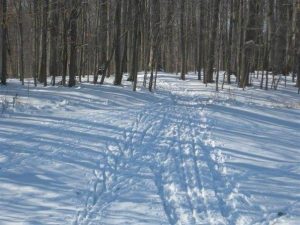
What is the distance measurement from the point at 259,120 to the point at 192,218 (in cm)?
1130

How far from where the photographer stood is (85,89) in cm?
2200

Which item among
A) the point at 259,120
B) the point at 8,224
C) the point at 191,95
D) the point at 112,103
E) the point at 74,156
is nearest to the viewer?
the point at 8,224

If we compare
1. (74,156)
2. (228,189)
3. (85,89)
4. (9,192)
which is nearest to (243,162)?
(228,189)

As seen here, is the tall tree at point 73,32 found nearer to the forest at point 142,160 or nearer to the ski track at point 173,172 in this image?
the forest at point 142,160

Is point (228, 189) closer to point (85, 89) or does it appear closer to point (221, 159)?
point (221, 159)

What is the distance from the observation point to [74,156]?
382 inches

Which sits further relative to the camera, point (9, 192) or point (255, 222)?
point (9, 192)

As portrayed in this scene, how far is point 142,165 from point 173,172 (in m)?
0.73

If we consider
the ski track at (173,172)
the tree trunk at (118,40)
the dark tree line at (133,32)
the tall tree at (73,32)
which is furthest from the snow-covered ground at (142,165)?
the tree trunk at (118,40)

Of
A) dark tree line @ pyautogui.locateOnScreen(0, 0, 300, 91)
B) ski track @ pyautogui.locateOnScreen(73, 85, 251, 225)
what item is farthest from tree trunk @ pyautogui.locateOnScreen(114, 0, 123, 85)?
ski track @ pyautogui.locateOnScreen(73, 85, 251, 225)

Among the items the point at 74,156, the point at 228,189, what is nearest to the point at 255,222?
the point at 228,189

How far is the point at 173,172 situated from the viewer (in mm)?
8898

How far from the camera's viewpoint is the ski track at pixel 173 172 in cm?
668

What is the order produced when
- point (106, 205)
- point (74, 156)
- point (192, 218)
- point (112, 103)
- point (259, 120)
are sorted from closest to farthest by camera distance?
point (192, 218) → point (106, 205) → point (74, 156) → point (259, 120) → point (112, 103)
